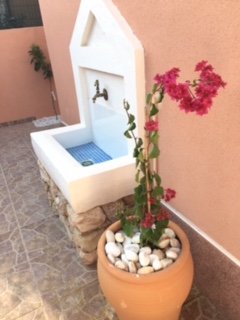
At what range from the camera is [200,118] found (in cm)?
107

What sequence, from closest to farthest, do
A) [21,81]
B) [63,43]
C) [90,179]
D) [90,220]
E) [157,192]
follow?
[157,192] → [90,179] → [90,220] → [63,43] → [21,81]

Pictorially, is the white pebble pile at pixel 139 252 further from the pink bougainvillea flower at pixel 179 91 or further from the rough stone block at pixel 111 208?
the pink bougainvillea flower at pixel 179 91

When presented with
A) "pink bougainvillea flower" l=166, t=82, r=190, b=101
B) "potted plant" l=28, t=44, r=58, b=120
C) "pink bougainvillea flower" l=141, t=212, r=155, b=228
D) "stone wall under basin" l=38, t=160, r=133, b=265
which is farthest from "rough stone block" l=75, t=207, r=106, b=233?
"potted plant" l=28, t=44, r=58, b=120

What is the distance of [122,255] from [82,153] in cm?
103

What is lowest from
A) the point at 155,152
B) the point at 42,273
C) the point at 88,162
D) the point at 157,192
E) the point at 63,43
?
the point at 42,273

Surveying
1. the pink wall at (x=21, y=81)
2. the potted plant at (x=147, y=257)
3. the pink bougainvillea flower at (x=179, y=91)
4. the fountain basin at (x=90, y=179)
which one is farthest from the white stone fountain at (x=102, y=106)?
the pink wall at (x=21, y=81)

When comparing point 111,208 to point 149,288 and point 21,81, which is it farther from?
point 21,81

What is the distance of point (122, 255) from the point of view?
1073 mm

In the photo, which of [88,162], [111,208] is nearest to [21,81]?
[88,162]

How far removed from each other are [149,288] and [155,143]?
511 mm

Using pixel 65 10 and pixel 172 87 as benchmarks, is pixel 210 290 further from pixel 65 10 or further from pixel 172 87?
pixel 65 10

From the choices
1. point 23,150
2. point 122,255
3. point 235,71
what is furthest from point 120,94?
point 23,150

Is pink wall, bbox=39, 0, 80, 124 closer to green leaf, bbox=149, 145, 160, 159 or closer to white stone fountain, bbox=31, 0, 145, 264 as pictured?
white stone fountain, bbox=31, 0, 145, 264

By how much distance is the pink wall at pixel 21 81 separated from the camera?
12.9 feet
